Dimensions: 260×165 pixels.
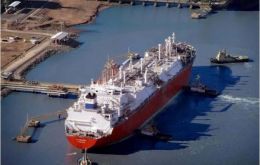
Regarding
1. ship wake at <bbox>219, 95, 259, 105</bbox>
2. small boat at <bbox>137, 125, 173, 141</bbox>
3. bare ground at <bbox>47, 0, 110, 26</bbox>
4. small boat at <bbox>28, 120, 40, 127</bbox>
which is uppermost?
bare ground at <bbox>47, 0, 110, 26</bbox>

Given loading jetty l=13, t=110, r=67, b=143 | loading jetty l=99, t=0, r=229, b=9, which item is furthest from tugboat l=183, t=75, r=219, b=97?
loading jetty l=99, t=0, r=229, b=9

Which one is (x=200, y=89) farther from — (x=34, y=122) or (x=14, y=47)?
(x=14, y=47)

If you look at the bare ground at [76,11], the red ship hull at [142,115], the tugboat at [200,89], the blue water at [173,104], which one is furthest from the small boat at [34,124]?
the bare ground at [76,11]

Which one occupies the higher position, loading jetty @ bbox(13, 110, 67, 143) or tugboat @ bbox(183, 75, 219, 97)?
tugboat @ bbox(183, 75, 219, 97)

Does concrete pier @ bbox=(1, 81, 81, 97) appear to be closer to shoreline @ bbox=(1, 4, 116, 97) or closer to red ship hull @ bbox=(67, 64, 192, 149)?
shoreline @ bbox=(1, 4, 116, 97)

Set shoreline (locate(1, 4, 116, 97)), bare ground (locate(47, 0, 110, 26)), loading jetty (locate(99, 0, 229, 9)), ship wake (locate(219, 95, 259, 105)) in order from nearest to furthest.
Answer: ship wake (locate(219, 95, 259, 105)), shoreline (locate(1, 4, 116, 97)), bare ground (locate(47, 0, 110, 26)), loading jetty (locate(99, 0, 229, 9))

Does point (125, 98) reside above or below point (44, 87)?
above

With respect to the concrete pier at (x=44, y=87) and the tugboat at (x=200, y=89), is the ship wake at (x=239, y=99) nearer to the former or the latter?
the tugboat at (x=200, y=89)

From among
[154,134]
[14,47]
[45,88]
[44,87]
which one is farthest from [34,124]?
[14,47]
